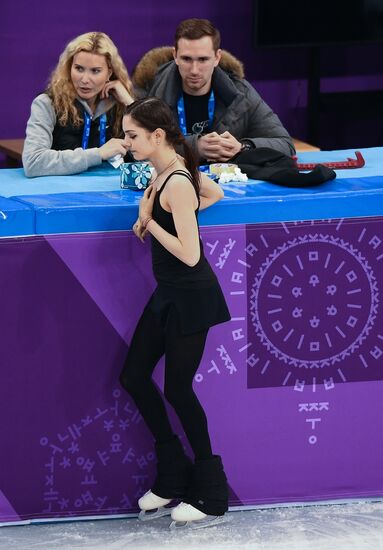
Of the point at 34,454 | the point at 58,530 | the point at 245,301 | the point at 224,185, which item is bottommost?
the point at 58,530

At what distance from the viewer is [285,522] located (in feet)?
12.3

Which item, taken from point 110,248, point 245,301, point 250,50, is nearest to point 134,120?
point 110,248

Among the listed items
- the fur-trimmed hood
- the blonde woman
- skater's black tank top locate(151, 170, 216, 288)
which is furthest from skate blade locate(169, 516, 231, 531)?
the fur-trimmed hood

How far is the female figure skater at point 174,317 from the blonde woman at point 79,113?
634 mm

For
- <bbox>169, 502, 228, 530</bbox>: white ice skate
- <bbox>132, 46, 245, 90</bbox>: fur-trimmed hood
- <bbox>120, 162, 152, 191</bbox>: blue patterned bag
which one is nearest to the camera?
<bbox>169, 502, 228, 530</bbox>: white ice skate

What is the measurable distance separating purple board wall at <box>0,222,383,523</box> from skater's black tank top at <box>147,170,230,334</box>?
155mm

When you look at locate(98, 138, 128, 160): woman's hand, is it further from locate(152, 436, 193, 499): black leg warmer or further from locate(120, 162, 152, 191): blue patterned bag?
locate(152, 436, 193, 499): black leg warmer

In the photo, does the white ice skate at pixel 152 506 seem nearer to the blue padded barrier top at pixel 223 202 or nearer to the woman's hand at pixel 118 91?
the blue padded barrier top at pixel 223 202

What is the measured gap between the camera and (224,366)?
373 centimetres

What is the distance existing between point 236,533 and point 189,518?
0.15 m

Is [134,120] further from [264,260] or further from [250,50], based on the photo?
[250,50]

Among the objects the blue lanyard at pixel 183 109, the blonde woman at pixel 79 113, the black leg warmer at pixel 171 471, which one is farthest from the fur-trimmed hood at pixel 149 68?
the black leg warmer at pixel 171 471

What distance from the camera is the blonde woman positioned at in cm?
408

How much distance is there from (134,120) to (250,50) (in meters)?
4.11
